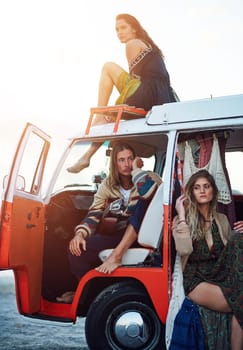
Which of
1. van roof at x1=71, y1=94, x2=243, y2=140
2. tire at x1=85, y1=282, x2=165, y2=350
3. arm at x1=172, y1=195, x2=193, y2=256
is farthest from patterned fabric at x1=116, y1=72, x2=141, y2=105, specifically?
tire at x1=85, y1=282, x2=165, y2=350

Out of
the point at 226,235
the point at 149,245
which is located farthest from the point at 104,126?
the point at 226,235

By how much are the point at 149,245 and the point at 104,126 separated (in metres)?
1.30

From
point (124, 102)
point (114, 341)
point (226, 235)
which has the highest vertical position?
point (124, 102)

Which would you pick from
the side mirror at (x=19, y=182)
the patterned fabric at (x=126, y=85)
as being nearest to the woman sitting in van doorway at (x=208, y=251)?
the patterned fabric at (x=126, y=85)

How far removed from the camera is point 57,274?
18.4ft

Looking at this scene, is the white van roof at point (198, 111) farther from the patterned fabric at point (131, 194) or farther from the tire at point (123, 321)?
the tire at point (123, 321)

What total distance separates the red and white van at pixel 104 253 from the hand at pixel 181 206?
2.9 inches

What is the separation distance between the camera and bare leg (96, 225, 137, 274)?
15.6 feet

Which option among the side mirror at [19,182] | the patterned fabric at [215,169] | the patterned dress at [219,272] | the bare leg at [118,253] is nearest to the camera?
the patterned dress at [219,272]

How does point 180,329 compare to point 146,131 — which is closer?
point 180,329

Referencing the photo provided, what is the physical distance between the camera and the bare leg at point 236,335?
423 cm

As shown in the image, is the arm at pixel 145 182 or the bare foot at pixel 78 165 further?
the bare foot at pixel 78 165

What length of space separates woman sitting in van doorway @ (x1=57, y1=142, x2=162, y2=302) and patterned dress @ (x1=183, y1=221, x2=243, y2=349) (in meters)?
0.64

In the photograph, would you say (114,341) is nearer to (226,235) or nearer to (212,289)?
(212,289)
